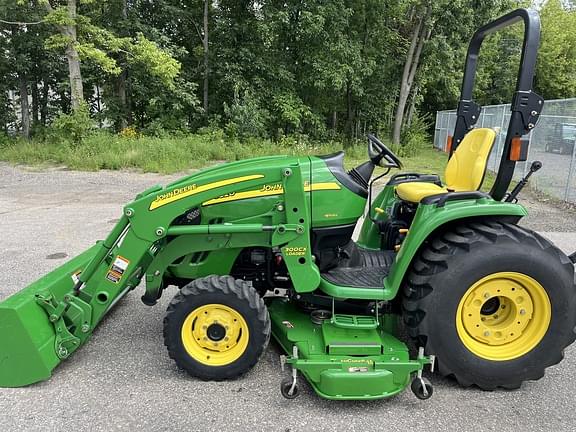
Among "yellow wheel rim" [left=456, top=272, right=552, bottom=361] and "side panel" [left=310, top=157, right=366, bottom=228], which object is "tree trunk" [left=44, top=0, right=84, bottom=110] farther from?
"yellow wheel rim" [left=456, top=272, right=552, bottom=361]

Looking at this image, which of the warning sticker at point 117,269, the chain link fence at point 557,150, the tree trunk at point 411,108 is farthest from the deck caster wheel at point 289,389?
the tree trunk at point 411,108

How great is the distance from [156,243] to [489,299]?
207 cm

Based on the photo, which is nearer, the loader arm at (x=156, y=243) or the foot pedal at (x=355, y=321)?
the loader arm at (x=156, y=243)

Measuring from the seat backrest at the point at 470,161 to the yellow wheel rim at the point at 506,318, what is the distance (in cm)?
96

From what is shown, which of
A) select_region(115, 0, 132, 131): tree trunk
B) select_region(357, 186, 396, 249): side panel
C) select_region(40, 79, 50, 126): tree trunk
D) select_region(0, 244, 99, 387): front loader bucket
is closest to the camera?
select_region(0, 244, 99, 387): front loader bucket

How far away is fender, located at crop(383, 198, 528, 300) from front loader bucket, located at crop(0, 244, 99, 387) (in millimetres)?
1987

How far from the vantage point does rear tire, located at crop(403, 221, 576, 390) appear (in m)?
2.63

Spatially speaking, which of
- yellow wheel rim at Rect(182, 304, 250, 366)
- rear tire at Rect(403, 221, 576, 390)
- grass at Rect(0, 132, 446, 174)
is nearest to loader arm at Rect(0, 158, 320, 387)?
yellow wheel rim at Rect(182, 304, 250, 366)

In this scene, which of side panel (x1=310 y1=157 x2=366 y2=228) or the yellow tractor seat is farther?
the yellow tractor seat

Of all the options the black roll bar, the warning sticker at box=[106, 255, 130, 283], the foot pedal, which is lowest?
the foot pedal

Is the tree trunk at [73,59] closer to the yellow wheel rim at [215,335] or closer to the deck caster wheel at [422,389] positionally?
the yellow wheel rim at [215,335]

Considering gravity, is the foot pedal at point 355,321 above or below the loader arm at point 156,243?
below

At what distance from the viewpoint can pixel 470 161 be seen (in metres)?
3.64

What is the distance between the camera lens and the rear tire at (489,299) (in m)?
2.63
